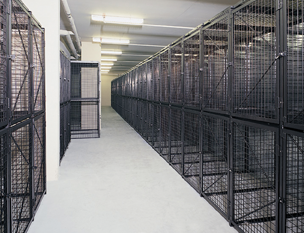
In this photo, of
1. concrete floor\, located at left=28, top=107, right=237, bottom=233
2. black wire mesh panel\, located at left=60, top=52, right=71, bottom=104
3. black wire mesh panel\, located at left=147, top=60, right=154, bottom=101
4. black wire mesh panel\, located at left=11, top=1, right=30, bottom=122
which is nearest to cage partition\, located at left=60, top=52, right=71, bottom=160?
black wire mesh panel\, located at left=60, top=52, right=71, bottom=104

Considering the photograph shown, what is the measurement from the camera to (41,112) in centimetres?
362

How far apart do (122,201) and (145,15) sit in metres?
5.78

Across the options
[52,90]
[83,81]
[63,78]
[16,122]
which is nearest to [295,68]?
[16,122]

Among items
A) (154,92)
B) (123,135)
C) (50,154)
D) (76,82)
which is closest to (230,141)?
(50,154)

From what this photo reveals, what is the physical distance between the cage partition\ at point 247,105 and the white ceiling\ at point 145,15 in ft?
4.91

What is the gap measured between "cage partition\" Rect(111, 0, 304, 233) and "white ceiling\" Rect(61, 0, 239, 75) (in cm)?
150

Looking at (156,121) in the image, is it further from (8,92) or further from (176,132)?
(8,92)

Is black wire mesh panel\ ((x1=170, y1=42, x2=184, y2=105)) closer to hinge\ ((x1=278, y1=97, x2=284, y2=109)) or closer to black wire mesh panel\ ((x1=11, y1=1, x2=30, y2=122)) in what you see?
black wire mesh panel\ ((x1=11, y1=1, x2=30, y2=122))

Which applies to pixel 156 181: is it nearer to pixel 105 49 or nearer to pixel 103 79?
pixel 105 49

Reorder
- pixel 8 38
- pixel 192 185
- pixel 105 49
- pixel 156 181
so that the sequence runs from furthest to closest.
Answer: pixel 105 49
pixel 156 181
pixel 192 185
pixel 8 38

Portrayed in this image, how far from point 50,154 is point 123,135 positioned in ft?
16.5

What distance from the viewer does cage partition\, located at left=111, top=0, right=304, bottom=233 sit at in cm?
222

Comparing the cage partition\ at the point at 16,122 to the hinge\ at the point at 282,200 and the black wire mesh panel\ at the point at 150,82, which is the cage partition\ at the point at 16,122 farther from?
the black wire mesh panel\ at the point at 150,82

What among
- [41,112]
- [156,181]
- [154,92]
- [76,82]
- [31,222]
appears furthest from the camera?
[76,82]
